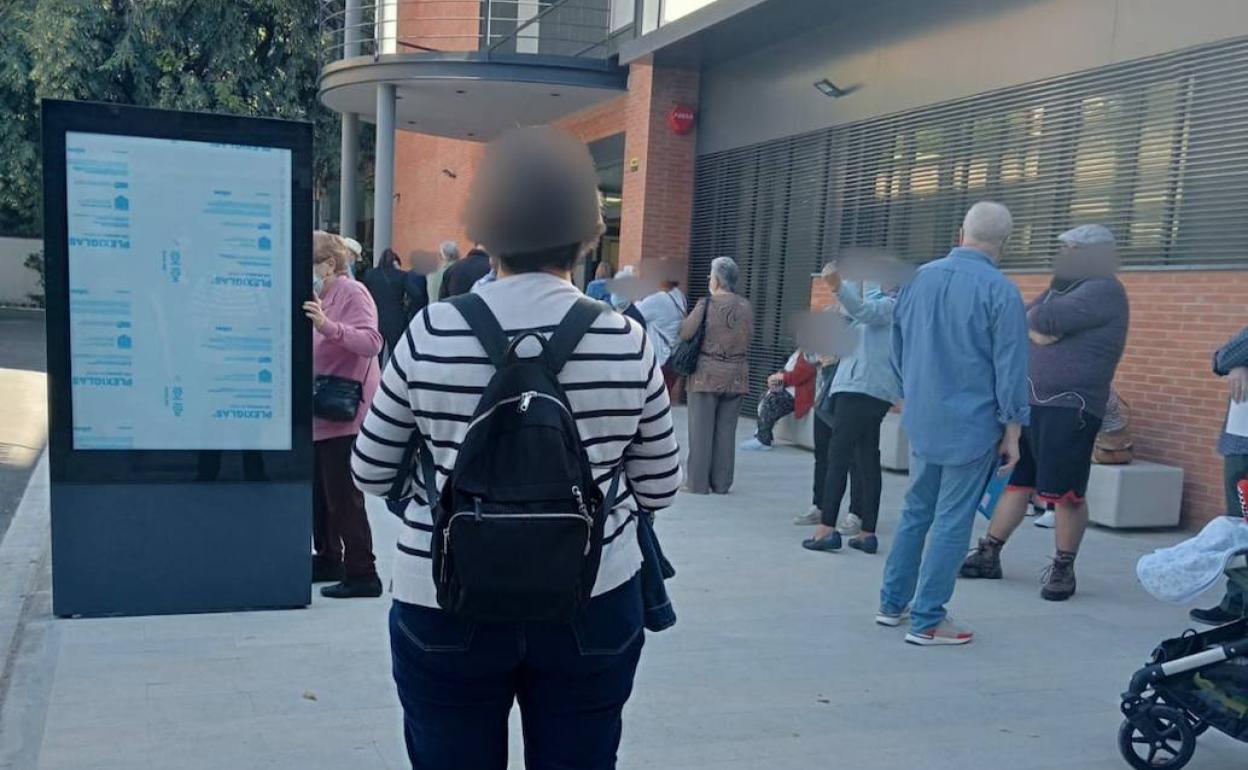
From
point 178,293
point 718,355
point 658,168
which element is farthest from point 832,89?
point 178,293

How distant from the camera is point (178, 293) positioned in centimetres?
494

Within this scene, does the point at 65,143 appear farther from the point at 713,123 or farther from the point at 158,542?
the point at 713,123

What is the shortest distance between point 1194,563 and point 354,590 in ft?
12.4

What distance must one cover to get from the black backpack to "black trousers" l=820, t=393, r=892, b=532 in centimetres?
484

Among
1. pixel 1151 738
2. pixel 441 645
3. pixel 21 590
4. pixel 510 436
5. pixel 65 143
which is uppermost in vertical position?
pixel 65 143

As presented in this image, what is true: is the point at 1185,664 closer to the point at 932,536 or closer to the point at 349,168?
the point at 932,536

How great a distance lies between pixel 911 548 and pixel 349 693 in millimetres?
2629

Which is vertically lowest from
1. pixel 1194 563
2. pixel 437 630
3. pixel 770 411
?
pixel 770 411

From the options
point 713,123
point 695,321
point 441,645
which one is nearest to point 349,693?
point 441,645

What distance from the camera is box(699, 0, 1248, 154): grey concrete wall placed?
834 cm

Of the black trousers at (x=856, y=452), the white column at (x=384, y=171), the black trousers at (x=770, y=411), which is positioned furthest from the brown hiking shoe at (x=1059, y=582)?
the white column at (x=384, y=171)

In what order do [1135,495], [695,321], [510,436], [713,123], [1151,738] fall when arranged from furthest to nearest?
[713,123] → [695,321] → [1135,495] → [1151,738] → [510,436]

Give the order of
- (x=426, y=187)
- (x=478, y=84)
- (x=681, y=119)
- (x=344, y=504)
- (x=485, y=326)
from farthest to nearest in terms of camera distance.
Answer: (x=426, y=187) < (x=478, y=84) < (x=681, y=119) < (x=344, y=504) < (x=485, y=326)

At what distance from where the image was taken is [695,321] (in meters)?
8.23
